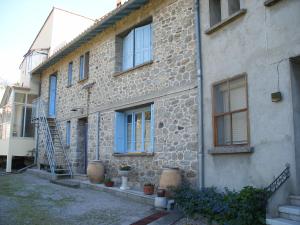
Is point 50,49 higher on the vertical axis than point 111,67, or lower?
higher

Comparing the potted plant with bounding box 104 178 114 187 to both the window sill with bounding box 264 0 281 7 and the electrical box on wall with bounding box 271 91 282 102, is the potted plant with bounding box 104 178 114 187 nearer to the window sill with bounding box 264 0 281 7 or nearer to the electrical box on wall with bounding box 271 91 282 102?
the electrical box on wall with bounding box 271 91 282 102

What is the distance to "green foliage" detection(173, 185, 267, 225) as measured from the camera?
5.07 m

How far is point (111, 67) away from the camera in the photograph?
36.4 ft

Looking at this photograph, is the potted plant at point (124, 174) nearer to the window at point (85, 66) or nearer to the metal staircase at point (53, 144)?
the metal staircase at point (53, 144)

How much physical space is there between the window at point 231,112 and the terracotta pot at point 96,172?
4.82 metres

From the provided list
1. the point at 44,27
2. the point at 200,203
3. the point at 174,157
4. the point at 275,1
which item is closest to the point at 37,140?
the point at 44,27

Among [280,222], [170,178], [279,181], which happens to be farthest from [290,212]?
[170,178]

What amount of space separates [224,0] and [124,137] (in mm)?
5310

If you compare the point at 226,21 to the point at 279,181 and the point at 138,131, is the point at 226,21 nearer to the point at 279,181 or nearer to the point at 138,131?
the point at 279,181

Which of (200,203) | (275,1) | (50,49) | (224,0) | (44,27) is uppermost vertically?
(44,27)

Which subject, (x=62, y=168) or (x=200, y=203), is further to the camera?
(x=62, y=168)

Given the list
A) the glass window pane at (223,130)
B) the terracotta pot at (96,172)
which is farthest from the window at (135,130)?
the glass window pane at (223,130)

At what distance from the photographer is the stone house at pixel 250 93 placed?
543 cm

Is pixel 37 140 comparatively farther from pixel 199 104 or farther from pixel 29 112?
pixel 199 104
